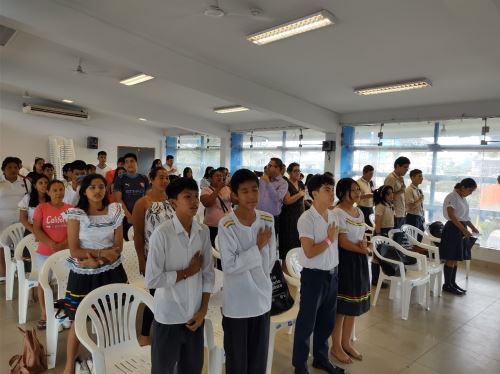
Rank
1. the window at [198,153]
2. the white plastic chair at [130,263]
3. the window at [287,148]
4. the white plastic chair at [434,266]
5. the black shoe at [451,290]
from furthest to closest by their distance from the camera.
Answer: the window at [198,153]
the window at [287,148]
the black shoe at [451,290]
the white plastic chair at [434,266]
the white plastic chair at [130,263]

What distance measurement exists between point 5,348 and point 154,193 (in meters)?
1.73

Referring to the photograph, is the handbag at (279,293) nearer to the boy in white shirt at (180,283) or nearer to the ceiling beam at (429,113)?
the boy in white shirt at (180,283)

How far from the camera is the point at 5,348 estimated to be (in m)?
2.69

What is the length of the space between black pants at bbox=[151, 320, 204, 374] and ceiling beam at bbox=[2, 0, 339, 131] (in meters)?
3.41

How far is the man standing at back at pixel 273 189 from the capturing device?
13.3ft

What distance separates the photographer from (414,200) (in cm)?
516

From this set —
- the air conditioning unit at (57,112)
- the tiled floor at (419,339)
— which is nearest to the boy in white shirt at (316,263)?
the tiled floor at (419,339)

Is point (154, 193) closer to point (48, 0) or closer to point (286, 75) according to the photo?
point (48, 0)

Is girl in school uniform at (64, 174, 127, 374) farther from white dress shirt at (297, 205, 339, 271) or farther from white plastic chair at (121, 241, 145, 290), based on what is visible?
white dress shirt at (297, 205, 339, 271)

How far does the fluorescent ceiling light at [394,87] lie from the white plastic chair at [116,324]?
4.72 metres

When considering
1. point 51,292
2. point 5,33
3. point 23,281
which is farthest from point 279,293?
point 5,33

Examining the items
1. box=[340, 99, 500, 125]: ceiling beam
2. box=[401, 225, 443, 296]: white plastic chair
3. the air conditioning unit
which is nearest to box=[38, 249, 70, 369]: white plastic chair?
box=[401, 225, 443, 296]: white plastic chair

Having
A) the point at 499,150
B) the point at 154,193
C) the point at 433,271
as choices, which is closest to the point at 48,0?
the point at 154,193

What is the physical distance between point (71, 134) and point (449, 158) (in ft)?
31.9
